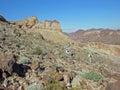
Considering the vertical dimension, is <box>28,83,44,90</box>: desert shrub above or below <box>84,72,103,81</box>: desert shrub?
above

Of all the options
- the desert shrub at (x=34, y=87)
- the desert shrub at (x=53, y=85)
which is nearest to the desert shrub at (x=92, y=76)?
the desert shrub at (x=53, y=85)

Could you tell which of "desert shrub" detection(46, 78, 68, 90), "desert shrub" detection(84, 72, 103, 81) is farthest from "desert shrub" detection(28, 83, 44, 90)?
"desert shrub" detection(84, 72, 103, 81)

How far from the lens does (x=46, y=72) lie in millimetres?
12281

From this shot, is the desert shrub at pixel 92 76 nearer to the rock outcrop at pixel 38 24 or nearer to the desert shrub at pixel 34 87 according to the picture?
the desert shrub at pixel 34 87

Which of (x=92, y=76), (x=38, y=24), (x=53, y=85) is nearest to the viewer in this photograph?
Answer: (x=53, y=85)

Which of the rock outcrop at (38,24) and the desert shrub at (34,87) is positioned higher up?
the rock outcrop at (38,24)

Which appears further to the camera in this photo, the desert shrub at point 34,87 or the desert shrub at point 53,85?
the desert shrub at point 53,85

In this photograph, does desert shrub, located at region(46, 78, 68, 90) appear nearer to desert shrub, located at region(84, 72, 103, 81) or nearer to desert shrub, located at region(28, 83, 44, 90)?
desert shrub, located at region(28, 83, 44, 90)

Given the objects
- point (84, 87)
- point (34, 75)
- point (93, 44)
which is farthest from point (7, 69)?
point (93, 44)

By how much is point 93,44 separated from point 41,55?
20371 mm

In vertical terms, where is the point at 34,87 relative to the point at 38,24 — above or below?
below

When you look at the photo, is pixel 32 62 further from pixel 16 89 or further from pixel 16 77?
pixel 16 89

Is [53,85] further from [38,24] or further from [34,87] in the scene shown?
[38,24]

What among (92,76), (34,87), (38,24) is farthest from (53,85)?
(38,24)
